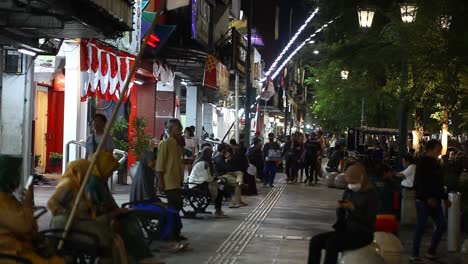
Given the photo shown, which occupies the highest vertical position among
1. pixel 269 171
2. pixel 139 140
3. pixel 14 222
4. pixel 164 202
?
pixel 139 140

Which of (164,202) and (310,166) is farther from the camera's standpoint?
(310,166)

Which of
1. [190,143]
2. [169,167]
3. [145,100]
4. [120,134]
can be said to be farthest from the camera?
[145,100]

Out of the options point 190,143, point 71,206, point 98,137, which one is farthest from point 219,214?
point 71,206

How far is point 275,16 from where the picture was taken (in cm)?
6975

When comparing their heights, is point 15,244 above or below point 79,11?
below

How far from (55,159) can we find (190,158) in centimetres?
425

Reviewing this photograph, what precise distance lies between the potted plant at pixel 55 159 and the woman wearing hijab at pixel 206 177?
813 cm

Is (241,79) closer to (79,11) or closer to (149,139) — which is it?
(149,139)

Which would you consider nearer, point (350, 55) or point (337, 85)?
point (350, 55)

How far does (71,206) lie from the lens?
7223mm

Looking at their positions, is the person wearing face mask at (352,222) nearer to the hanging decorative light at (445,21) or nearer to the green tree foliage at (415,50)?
the green tree foliage at (415,50)

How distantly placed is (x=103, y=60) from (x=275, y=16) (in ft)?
176

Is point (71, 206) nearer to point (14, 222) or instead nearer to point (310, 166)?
point (14, 222)

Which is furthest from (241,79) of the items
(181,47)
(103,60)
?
(103,60)
